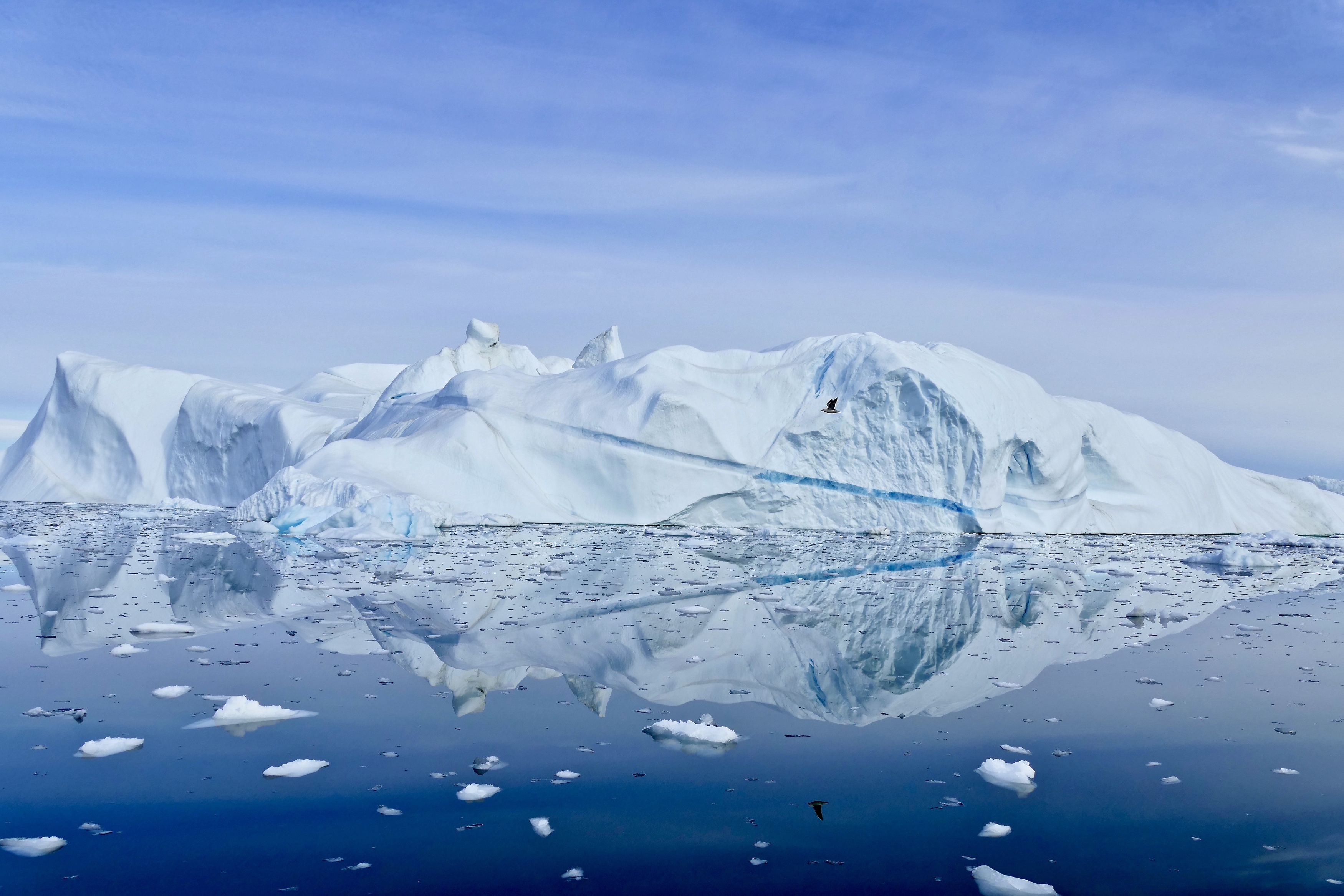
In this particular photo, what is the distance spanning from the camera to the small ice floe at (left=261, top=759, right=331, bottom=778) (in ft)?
11.2

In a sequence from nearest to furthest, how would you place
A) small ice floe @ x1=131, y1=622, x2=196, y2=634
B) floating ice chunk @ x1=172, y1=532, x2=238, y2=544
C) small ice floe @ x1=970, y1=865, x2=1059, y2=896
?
1. small ice floe @ x1=970, y1=865, x2=1059, y2=896
2. small ice floe @ x1=131, y1=622, x2=196, y2=634
3. floating ice chunk @ x1=172, y1=532, x2=238, y2=544

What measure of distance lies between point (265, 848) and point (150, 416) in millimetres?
21223

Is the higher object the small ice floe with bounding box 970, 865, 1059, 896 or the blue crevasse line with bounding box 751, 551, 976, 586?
the blue crevasse line with bounding box 751, 551, 976, 586

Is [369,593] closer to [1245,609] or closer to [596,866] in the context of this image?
[596,866]

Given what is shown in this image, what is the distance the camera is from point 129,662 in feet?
16.3

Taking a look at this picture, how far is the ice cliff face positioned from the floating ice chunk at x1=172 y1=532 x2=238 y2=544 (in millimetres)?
1563

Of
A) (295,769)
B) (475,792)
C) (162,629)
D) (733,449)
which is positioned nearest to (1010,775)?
(475,792)

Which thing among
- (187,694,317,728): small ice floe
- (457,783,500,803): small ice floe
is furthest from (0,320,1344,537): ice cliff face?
(457,783,500,803): small ice floe

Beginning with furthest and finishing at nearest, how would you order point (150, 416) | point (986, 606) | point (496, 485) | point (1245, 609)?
point (150, 416) < point (496, 485) < point (1245, 609) < point (986, 606)

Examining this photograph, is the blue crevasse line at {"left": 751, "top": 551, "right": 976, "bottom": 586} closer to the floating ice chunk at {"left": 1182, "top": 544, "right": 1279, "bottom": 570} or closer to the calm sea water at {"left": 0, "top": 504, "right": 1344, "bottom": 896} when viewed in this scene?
the calm sea water at {"left": 0, "top": 504, "right": 1344, "bottom": 896}

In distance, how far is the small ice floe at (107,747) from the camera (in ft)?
11.6

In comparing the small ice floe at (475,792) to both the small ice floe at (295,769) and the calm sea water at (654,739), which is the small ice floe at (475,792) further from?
the small ice floe at (295,769)

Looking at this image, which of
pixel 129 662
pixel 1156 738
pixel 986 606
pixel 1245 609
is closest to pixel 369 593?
pixel 129 662

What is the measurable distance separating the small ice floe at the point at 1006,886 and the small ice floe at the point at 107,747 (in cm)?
297
